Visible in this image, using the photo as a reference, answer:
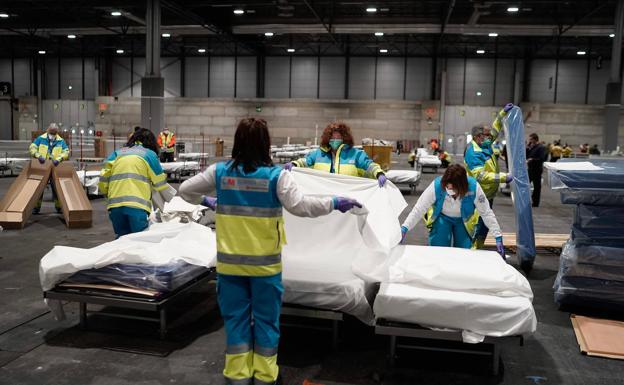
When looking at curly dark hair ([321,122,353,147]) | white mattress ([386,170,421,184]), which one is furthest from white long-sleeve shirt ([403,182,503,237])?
white mattress ([386,170,421,184])

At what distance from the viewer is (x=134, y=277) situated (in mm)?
4496

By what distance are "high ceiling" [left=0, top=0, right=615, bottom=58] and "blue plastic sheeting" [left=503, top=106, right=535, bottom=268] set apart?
17.6 meters

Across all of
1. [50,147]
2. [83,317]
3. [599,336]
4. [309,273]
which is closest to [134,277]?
[83,317]

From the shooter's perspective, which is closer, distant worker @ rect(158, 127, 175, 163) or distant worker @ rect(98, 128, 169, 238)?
distant worker @ rect(98, 128, 169, 238)

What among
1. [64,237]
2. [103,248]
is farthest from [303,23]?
[103,248]

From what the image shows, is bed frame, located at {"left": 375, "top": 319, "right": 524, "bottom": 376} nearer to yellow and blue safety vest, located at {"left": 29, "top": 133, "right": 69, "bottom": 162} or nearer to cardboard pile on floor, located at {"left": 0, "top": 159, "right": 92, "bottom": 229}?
cardboard pile on floor, located at {"left": 0, "top": 159, "right": 92, "bottom": 229}

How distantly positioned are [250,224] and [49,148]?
840 cm

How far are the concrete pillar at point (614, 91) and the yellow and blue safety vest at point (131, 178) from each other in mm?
22119

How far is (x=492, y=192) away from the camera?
22.9 ft

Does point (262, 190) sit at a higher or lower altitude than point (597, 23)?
lower

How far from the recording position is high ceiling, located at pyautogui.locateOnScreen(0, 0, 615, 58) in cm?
2522

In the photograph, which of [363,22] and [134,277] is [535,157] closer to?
[134,277]

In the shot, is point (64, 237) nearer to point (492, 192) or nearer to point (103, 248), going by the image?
point (103, 248)

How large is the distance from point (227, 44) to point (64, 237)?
2900 cm
